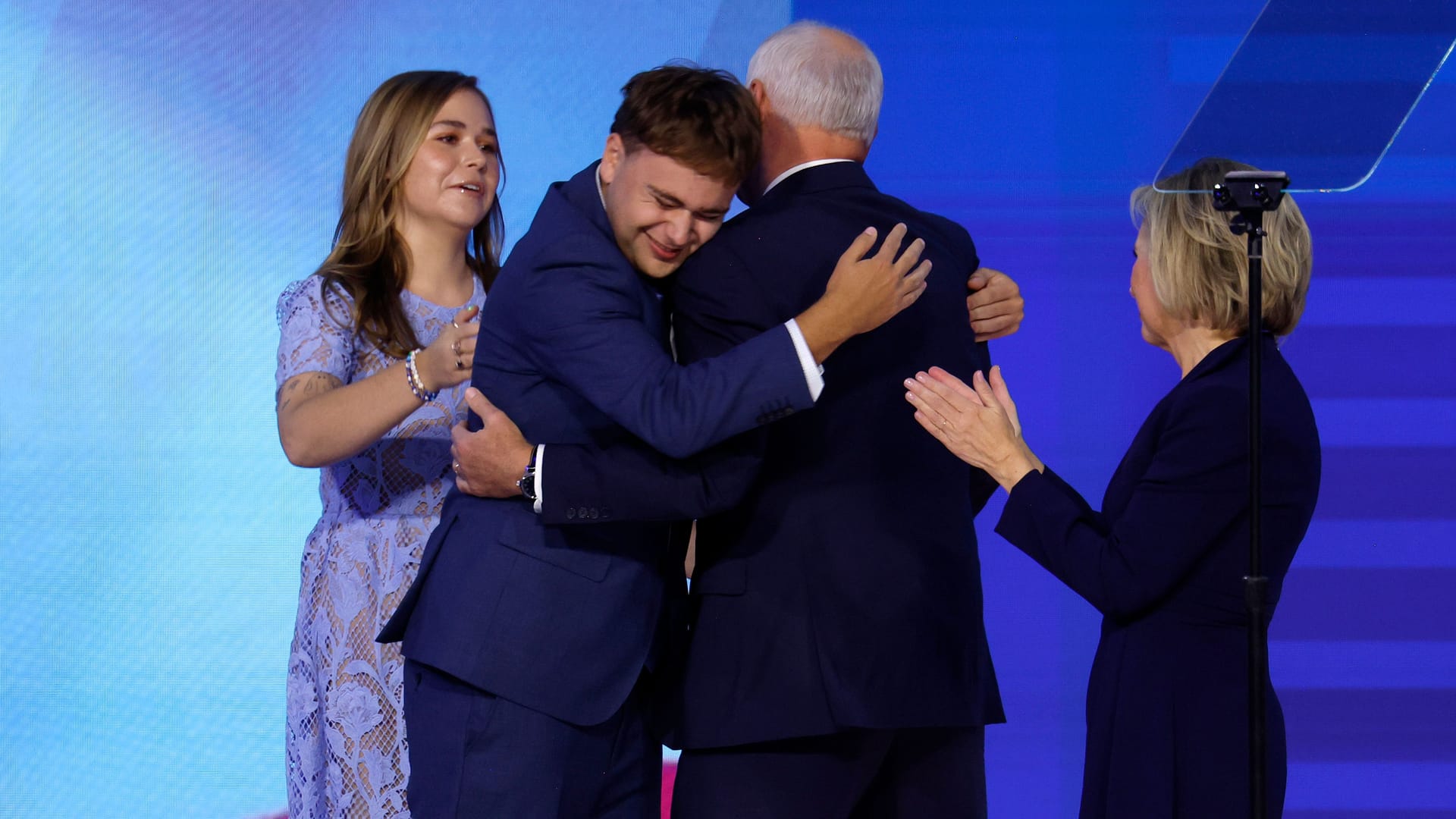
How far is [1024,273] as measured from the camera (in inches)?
136

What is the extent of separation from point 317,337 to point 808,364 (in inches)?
41.3

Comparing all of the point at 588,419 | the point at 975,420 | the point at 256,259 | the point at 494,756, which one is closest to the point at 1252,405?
the point at 975,420

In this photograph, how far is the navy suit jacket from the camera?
173 centimetres

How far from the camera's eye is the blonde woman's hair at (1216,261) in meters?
1.98

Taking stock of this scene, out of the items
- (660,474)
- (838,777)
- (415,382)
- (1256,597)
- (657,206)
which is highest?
(657,206)

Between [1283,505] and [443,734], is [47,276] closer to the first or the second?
[443,734]

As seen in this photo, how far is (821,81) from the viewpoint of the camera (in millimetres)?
1849

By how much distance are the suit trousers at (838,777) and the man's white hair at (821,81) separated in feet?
2.67

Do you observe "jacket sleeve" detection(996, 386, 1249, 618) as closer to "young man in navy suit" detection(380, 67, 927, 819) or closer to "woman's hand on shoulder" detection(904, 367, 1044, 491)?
"woman's hand on shoulder" detection(904, 367, 1044, 491)

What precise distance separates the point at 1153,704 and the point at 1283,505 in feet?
1.06

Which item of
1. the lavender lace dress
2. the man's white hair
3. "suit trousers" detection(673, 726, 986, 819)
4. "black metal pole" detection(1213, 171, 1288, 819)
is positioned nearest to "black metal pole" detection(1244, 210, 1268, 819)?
"black metal pole" detection(1213, 171, 1288, 819)

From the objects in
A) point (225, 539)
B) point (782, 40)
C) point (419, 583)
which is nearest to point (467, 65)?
point (225, 539)

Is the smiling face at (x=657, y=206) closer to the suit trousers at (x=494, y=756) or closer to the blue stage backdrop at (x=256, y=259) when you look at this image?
the suit trousers at (x=494, y=756)

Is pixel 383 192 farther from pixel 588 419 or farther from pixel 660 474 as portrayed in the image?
pixel 660 474
